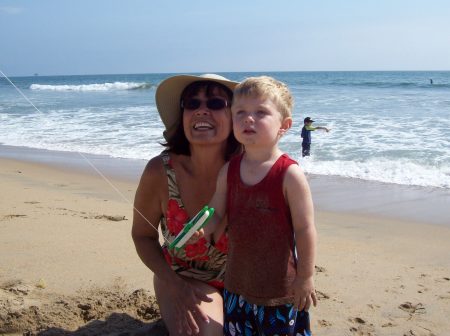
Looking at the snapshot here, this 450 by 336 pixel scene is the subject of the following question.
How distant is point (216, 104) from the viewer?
264 cm

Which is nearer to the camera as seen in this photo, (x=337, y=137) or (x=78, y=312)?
(x=78, y=312)

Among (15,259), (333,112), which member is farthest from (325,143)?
(15,259)

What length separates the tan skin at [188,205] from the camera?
2549 millimetres

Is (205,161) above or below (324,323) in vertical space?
above

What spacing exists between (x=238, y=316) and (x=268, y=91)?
0.97 metres

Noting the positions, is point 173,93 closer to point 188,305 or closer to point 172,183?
point 172,183

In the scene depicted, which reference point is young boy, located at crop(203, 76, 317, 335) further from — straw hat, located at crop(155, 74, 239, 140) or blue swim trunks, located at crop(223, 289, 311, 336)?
straw hat, located at crop(155, 74, 239, 140)

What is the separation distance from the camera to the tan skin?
2.55 meters

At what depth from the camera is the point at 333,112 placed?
18.6m

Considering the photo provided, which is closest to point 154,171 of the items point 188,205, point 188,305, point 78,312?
point 188,205

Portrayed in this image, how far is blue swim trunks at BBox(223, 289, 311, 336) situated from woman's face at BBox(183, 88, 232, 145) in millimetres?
749

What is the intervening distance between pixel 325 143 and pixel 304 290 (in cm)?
963

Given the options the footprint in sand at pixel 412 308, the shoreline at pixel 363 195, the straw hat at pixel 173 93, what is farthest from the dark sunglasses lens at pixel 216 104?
the shoreline at pixel 363 195

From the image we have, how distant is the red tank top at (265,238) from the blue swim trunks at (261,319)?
0.14 feet
